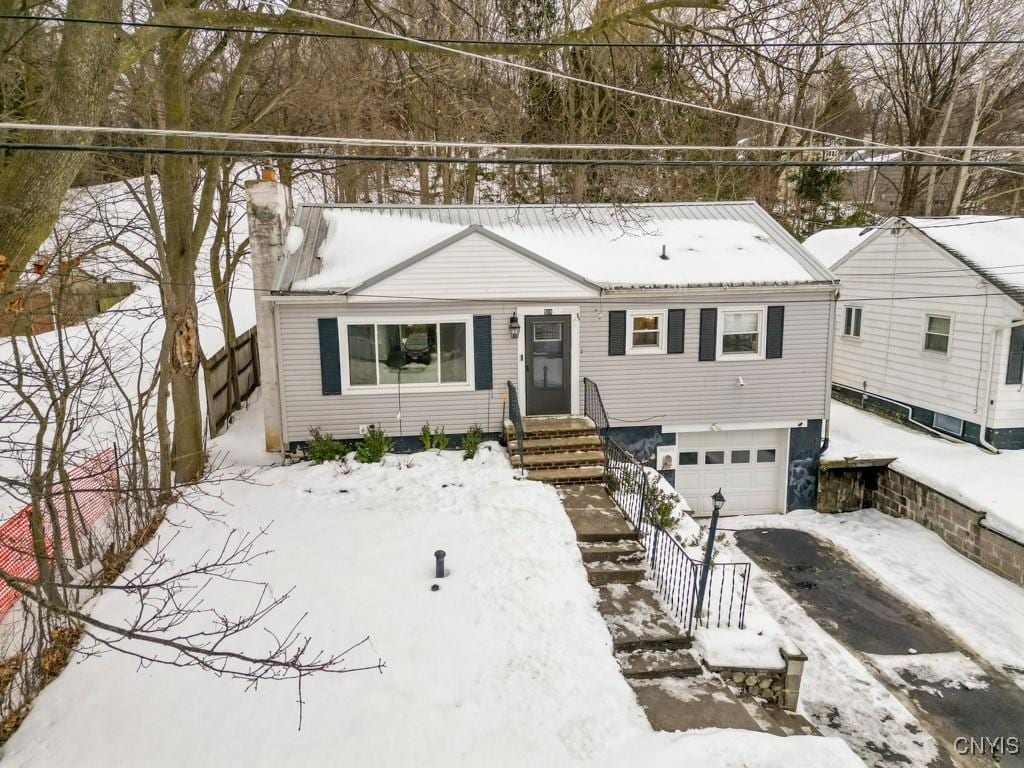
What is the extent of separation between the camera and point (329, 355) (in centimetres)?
1154

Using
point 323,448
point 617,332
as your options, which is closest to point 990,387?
point 617,332

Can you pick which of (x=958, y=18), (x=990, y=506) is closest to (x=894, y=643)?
(x=990, y=506)

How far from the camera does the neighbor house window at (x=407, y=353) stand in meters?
11.7

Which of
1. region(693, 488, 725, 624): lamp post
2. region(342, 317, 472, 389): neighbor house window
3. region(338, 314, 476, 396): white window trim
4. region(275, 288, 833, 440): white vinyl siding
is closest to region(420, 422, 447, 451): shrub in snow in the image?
region(275, 288, 833, 440): white vinyl siding

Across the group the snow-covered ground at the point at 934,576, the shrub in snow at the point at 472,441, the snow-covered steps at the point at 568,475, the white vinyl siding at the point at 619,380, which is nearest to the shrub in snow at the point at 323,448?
the white vinyl siding at the point at 619,380

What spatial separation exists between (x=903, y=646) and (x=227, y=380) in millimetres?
14413

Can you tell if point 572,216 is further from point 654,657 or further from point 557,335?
point 654,657

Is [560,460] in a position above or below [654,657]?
above

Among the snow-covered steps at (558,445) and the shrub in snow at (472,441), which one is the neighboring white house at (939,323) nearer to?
the snow-covered steps at (558,445)

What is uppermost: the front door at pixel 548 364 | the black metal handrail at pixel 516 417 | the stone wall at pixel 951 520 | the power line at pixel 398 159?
the power line at pixel 398 159

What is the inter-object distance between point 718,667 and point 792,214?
25.5m

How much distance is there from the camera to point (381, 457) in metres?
11.5

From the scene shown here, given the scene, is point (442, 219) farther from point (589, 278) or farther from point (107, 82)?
point (107, 82)

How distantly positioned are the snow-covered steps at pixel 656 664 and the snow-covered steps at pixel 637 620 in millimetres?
79
